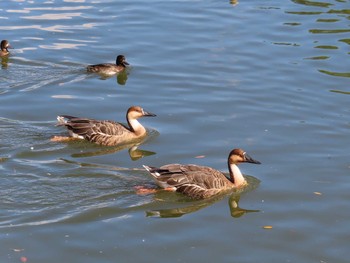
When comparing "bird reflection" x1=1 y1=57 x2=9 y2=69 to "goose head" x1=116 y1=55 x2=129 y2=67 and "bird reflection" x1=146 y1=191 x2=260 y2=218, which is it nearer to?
"goose head" x1=116 y1=55 x2=129 y2=67

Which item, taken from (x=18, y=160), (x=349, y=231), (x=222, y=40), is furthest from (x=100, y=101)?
(x=349, y=231)

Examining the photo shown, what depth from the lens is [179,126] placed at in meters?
17.4

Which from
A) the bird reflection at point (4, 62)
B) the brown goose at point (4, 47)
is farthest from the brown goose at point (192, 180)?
the brown goose at point (4, 47)

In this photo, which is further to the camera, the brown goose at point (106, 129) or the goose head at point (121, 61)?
the goose head at point (121, 61)

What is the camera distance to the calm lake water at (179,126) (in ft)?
42.1

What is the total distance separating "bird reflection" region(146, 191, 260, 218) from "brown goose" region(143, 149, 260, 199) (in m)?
0.15

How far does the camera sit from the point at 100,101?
750 inches

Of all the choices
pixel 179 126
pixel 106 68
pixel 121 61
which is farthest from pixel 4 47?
pixel 179 126

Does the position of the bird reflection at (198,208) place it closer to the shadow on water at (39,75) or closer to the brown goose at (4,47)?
the shadow on water at (39,75)

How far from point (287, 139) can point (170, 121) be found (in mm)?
2457

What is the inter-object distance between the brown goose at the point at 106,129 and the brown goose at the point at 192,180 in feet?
7.94

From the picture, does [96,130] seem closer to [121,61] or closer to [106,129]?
[106,129]

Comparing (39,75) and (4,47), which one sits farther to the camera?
(4,47)

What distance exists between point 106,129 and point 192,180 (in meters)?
2.87
